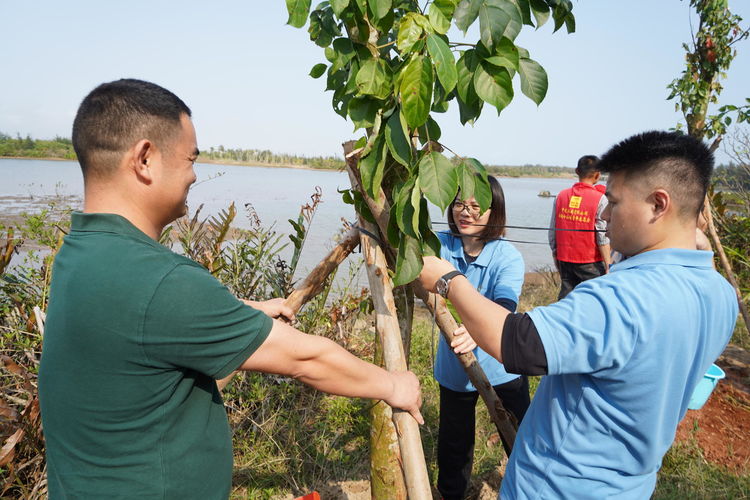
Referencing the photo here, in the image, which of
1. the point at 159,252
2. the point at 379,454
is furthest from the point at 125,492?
the point at 379,454

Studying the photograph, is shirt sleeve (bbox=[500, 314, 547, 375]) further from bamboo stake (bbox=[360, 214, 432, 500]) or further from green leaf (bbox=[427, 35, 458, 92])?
green leaf (bbox=[427, 35, 458, 92])

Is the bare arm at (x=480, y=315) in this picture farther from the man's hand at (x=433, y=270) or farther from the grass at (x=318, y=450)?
the grass at (x=318, y=450)

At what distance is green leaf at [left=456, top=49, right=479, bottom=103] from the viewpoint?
1468 millimetres

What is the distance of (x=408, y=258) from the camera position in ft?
5.30

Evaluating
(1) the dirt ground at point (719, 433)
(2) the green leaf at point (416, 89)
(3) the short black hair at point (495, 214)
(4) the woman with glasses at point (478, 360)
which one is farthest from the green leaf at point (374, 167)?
(1) the dirt ground at point (719, 433)

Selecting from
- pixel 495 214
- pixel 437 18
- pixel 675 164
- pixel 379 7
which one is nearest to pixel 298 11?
pixel 379 7

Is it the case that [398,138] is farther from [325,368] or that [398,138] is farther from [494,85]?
[325,368]

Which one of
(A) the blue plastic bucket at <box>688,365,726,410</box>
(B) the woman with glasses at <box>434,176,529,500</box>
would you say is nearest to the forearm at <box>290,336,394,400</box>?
(A) the blue plastic bucket at <box>688,365,726,410</box>

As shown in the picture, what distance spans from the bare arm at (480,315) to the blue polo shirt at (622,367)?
0.11 m

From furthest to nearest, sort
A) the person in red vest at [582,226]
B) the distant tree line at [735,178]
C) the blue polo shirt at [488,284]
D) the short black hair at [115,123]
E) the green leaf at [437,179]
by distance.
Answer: the distant tree line at [735,178] → the person in red vest at [582,226] → the blue polo shirt at [488,284] → the green leaf at [437,179] → the short black hair at [115,123]

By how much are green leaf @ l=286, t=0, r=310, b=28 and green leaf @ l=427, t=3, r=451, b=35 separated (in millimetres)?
395

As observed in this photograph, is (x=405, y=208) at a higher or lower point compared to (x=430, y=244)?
higher

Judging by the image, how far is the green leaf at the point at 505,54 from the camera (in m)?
1.38

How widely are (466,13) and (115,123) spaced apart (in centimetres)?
98
